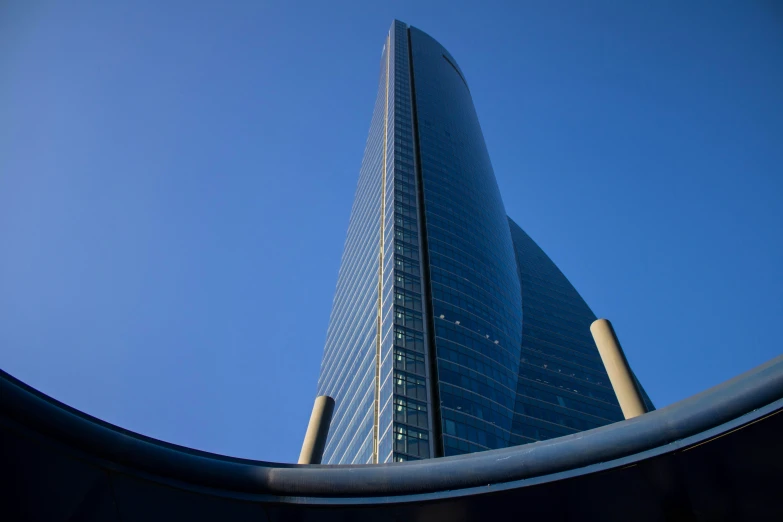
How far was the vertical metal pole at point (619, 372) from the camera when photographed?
8453mm

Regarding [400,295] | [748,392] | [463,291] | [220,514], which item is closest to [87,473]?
[220,514]

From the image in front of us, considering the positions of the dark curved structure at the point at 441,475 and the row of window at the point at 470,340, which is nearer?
the dark curved structure at the point at 441,475

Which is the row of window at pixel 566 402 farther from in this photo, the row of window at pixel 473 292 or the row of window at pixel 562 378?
the row of window at pixel 473 292

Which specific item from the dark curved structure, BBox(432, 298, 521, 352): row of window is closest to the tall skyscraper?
BBox(432, 298, 521, 352): row of window

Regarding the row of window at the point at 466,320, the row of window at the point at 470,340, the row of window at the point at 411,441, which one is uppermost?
the row of window at the point at 466,320

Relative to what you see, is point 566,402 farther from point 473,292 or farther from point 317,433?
point 317,433

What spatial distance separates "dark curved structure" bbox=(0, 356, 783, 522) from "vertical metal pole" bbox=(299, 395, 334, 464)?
133cm

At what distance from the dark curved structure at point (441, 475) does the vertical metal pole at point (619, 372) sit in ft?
4.61

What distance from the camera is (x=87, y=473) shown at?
6777mm

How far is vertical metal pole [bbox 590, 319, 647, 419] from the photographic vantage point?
27.7ft

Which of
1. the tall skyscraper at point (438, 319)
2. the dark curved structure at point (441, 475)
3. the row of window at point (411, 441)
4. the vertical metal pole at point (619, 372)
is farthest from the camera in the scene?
the tall skyscraper at point (438, 319)

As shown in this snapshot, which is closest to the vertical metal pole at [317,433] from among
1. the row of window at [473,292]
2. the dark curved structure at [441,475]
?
the dark curved structure at [441,475]

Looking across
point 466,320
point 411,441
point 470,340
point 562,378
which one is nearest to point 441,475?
point 411,441

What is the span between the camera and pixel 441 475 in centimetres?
741
